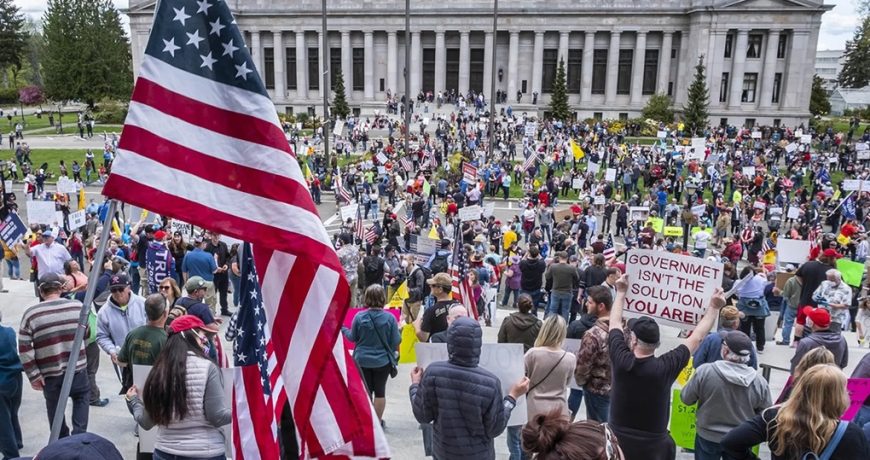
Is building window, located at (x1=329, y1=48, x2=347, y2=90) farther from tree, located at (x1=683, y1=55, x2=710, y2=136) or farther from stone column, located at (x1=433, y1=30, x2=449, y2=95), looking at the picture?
tree, located at (x1=683, y1=55, x2=710, y2=136)

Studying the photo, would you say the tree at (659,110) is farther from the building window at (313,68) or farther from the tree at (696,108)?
the building window at (313,68)

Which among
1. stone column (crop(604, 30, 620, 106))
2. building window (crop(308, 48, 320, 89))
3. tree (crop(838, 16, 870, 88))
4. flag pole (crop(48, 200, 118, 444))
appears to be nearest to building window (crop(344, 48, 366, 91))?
building window (crop(308, 48, 320, 89))

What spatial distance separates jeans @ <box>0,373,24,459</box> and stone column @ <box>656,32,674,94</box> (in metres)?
63.2

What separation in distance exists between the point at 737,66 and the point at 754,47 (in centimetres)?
249

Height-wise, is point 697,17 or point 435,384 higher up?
point 697,17

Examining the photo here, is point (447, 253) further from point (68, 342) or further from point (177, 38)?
point (177, 38)

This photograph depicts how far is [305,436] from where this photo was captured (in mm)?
3682

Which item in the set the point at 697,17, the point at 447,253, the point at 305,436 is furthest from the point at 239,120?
the point at 697,17

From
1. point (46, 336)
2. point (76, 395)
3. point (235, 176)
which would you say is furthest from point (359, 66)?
point (235, 176)

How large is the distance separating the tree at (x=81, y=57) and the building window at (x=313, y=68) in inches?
683

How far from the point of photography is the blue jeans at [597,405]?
6.16 metres

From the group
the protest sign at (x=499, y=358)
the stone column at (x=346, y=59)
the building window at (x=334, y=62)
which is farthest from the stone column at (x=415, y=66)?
the protest sign at (x=499, y=358)

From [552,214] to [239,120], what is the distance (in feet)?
69.6

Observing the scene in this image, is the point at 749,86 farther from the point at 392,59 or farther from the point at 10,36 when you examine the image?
the point at 10,36
